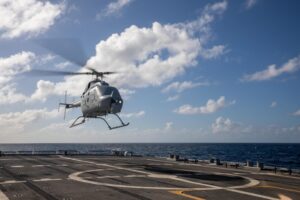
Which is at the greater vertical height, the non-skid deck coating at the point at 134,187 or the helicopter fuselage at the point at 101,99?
the helicopter fuselage at the point at 101,99

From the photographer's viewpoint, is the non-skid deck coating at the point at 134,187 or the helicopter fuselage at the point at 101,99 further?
the helicopter fuselage at the point at 101,99

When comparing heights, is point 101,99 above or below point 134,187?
above

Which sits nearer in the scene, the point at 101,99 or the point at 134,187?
the point at 134,187

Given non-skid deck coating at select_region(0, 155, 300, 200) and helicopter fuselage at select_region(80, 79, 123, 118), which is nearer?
non-skid deck coating at select_region(0, 155, 300, 200)

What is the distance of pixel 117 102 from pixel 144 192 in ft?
53.4

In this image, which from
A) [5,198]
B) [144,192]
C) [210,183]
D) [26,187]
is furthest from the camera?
[210,183]

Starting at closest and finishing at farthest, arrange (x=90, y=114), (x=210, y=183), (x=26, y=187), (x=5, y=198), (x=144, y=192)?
(x=5, y=198), (x=144, y=192), (x=26, y=187), (x=210, y=183), (x=90, y=114)

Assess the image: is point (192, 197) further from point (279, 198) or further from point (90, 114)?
point (90, 114)

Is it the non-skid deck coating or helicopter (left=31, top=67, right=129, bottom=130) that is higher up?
helicopter (left=31, top=67, right=129, bottom=130)

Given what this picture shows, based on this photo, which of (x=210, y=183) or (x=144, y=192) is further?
(x=210, y=183)

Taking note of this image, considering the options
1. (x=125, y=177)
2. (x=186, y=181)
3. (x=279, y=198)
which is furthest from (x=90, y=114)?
(x=279, y=198)

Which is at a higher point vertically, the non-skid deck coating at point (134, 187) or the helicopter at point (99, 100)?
the helicopter at point (99, 100)

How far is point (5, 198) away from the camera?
67.4ft

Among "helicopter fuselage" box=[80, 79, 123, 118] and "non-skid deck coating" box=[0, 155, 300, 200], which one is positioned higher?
"helicopter fuselage" box=[80, 79, 123, 118]
